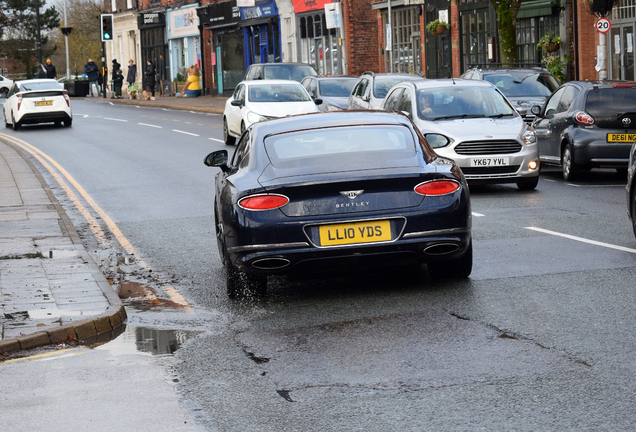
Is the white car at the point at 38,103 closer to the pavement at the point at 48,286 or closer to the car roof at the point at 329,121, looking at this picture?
the pavement at the point at 48,286

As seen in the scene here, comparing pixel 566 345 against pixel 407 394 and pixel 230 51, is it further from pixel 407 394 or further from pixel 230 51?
pixel 230 51

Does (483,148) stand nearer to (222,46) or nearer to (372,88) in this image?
(372,88)

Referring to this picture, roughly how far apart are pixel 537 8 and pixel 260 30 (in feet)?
80.4

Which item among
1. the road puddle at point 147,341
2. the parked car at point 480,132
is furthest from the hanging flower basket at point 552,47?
Result: the road puddle at point 147,341

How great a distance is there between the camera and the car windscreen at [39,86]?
107 feet

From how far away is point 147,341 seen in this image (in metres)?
6.90

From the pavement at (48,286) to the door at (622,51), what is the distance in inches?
757

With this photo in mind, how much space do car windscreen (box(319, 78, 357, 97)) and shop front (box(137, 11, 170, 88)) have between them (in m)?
39.3

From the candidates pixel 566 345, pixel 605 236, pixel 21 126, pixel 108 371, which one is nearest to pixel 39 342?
pixel 108 371

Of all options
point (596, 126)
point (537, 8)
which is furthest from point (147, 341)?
point (537, 8)

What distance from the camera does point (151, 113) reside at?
41.4m

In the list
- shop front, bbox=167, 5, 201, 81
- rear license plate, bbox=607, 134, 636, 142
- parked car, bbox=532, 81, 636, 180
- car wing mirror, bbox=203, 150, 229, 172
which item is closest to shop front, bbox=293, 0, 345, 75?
shop front, bbox=167, 5, 201, 81

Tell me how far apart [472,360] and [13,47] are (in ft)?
326

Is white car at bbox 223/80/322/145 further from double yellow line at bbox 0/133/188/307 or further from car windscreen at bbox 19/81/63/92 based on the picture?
car windscreen at bbox 19/81/63/92
